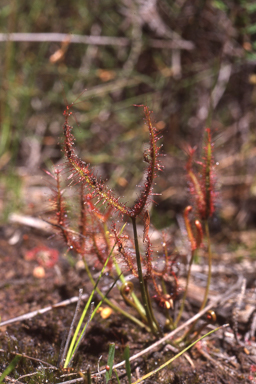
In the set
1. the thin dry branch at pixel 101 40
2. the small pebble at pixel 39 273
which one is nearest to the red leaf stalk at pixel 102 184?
the small pebble at pixel 39 273

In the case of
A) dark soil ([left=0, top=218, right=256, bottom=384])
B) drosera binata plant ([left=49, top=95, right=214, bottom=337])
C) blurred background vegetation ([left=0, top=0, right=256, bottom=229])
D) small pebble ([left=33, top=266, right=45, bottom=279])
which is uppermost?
blurred background vegetation ([left=0, top=0, right=256, bottom=229])

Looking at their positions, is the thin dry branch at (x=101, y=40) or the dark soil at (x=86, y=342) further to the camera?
the thin dry branch at (x=101, y=40)

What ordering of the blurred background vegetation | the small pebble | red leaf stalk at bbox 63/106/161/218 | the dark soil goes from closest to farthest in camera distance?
red leaf stalk at bbox 63/106/161/218 → the dark soil → the small pebble → the blurred background vegetation

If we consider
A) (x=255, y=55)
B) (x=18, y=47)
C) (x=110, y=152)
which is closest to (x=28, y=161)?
(x=110, y=152)

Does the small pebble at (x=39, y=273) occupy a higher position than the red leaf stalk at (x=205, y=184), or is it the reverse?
the red leaf stalk at (x=205, y=184)

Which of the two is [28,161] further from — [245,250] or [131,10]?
[245,250]

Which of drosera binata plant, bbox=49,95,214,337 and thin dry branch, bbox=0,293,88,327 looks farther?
thin dry branch, bbox=0,293,88,327

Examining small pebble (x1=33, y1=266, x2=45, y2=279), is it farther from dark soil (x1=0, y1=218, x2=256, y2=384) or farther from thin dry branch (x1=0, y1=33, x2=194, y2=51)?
thin dry branch (x1=0, y1=33, x2=194, y2=51)

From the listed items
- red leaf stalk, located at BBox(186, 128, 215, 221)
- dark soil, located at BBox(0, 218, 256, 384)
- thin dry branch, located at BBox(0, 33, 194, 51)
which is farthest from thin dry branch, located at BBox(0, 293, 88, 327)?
thin dry branch, located at BBox(0, 33, 194, 51)

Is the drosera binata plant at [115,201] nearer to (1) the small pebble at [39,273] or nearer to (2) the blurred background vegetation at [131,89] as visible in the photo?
(1) the small pebble at [39,273]
